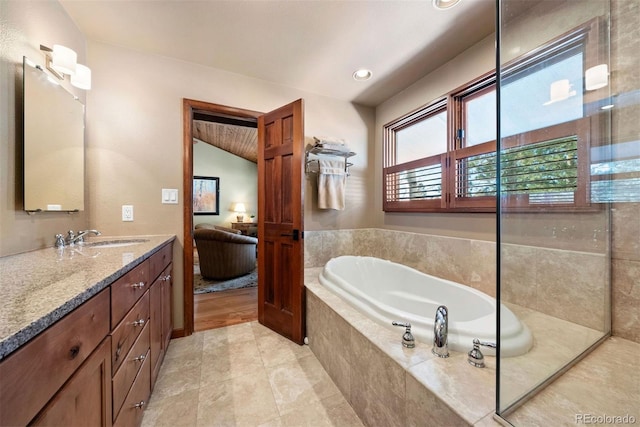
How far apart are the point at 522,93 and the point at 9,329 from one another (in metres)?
2.07

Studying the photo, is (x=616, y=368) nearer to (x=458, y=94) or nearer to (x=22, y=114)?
(x=458, y=94)

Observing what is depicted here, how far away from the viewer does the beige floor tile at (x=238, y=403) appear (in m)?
1.21

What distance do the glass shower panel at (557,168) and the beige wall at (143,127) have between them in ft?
6.72

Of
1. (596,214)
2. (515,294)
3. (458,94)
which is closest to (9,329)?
(515,294)

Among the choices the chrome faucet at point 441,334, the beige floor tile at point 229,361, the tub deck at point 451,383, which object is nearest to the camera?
the tub deck at point 451,383

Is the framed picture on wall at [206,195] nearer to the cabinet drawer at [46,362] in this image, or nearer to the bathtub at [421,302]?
the bathtub at [421,302]

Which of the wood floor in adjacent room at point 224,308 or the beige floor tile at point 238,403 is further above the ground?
the wood floor in adjacent room at point 224,308

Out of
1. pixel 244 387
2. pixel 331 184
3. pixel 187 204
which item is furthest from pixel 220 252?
pixel 244 387

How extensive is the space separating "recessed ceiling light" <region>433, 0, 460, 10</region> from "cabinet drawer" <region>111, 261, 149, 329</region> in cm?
220

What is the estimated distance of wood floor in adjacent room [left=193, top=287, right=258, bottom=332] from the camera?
2256 mm

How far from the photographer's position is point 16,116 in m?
1.13

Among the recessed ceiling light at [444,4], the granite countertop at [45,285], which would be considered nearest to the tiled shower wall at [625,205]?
the recessed ceiling light at [444,4]

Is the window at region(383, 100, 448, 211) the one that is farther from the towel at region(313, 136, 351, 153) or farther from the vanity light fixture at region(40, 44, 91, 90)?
the vanity light fixture at region(40, 44, 91, 90)

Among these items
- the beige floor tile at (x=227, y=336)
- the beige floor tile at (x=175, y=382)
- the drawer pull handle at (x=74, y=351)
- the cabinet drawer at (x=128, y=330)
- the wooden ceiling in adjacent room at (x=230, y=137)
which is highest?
the wooden ceiling in adjacent room at (x=230, y=137)
